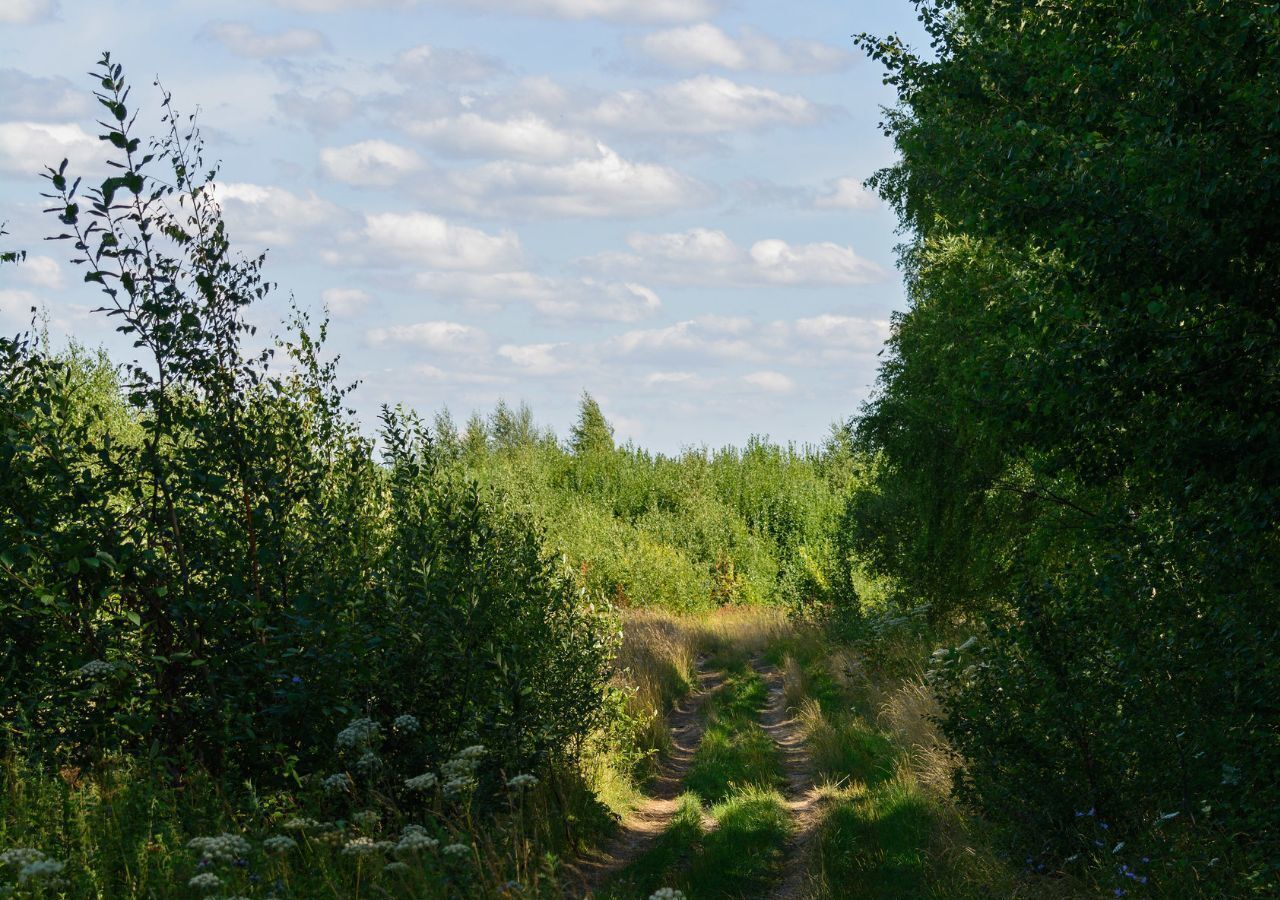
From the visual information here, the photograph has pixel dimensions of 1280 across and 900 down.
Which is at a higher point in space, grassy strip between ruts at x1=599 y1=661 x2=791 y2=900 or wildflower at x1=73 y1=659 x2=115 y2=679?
wildflower at x1=73 y1=659 x2=115 y2=679

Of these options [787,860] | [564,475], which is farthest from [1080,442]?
[564,475]

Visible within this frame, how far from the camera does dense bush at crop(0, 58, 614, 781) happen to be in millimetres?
7582

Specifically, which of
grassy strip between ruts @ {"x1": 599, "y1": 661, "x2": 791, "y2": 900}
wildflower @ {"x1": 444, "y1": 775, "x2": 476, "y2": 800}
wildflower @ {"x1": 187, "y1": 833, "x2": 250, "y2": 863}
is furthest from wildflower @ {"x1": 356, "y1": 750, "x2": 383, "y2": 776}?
grassy strip between ruts @ {"x1": 599, "y1": 661, "x2": 791, "y2": 900}

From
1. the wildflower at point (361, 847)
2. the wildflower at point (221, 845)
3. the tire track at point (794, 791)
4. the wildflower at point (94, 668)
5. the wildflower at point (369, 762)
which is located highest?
the wildflower at point (94, 668)

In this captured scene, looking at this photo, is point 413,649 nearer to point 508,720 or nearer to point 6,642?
point 508,720

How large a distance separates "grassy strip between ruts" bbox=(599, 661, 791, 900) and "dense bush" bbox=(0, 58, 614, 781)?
2.04m

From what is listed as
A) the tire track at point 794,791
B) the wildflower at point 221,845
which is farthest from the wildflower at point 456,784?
the tire track at point 794,791

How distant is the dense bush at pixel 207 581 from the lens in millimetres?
7582

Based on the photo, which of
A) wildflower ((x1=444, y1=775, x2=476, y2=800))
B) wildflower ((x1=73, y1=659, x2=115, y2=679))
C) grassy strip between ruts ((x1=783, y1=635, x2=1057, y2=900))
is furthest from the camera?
grassy strip between ruts ((x1=783, y1=635, x2=1057, y2=900))

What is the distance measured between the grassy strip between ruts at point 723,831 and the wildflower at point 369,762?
2.32 metres

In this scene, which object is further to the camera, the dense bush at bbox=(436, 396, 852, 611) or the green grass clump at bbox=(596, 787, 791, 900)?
the dense bush at bbox=(436, 396, 852, 611)

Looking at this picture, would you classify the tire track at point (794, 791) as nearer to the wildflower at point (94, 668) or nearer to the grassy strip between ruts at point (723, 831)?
the grassy strip between ruts at point (723, 831)

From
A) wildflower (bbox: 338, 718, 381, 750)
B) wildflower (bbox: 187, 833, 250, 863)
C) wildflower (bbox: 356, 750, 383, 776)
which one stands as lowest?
wildflower (bbox: 187, 833, 250, 863)

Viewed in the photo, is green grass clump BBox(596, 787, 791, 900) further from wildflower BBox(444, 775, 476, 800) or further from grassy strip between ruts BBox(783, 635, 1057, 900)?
wildflower BBox(444, 775, 476, 800)
